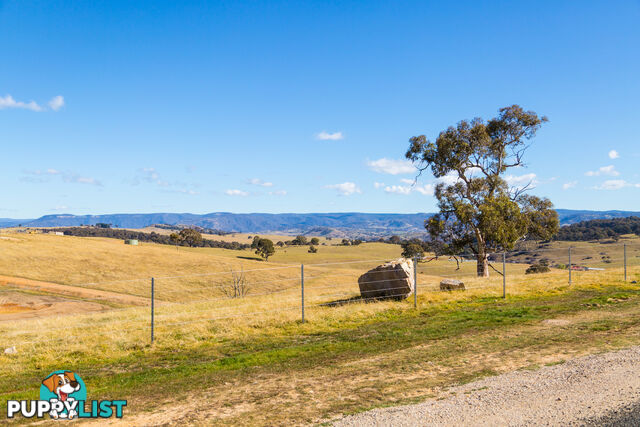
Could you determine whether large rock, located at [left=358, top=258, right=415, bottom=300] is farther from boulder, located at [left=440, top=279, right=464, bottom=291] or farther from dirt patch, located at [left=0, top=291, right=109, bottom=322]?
dirt patch, located at [left=0, top=291, right=109, bottom=322]

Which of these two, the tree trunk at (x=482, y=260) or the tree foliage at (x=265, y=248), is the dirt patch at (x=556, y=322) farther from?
the tree foliage at (x=265, y=248)

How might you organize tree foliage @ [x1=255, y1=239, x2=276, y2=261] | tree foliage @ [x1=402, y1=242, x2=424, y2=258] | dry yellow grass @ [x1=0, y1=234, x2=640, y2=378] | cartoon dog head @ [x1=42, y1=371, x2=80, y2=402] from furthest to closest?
1. tree foliage @ [x1=255, y1=239, x2=276, y2=261]
2. tree foliage @ [x1=402, y1=242, x2=424, y2=258]
3. dry yellow grass @ [x1=0, y1=234, x2=640, y2=378]
4. cartoon dog head @ [x1=42, y1=371, x2=80, y2=402]

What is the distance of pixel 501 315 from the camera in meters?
17.1

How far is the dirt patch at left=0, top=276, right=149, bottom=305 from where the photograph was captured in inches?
1779

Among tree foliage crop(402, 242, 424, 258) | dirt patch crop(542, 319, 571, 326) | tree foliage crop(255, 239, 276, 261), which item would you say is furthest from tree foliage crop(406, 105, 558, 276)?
tree foliage crop(255, 239, 276, 261)

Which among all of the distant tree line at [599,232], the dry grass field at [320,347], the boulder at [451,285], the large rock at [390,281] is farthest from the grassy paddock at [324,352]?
the distant tree line at [599,232]

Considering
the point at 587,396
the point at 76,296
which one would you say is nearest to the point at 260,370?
the point at 587,396

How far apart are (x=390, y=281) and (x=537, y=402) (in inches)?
547

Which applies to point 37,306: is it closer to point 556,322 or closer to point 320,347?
point 320,347

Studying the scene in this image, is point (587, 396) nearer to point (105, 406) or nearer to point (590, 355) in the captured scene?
point (590, 355)

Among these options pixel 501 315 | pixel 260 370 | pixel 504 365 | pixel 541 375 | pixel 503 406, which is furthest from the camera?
pixel 501 315

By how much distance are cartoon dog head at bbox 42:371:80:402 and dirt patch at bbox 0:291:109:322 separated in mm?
25010

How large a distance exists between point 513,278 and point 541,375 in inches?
848

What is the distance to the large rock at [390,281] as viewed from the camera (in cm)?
2116
